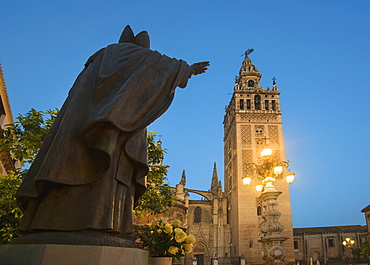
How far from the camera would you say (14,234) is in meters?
7.67

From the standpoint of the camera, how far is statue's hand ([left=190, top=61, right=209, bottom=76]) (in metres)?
3.30

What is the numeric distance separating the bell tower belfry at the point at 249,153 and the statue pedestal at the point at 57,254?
32.0 metres

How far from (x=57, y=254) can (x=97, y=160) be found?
2.51ft

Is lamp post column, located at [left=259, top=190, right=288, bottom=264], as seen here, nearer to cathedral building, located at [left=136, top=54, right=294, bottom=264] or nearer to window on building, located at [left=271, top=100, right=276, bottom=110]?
cathedral building, located at [left=136, top=54, right=294, bottom=264]

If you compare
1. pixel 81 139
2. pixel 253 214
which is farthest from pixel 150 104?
pixel 253 214

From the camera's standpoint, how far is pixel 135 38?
3.54 meters

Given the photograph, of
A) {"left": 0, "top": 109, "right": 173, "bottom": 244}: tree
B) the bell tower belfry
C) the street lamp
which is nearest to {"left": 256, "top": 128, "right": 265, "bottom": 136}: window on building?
the bell tower belfry

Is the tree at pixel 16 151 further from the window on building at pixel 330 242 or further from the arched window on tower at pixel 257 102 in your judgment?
the window on building at pixel 330 242

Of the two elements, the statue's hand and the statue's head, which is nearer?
the statue's hand

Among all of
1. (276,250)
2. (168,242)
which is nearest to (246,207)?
(276,250)

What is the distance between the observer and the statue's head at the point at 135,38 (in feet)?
11.4

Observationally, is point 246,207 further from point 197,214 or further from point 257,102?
point 257,102

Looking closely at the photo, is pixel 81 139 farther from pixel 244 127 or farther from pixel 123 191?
pixel 244 127

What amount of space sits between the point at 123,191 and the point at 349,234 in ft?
169
